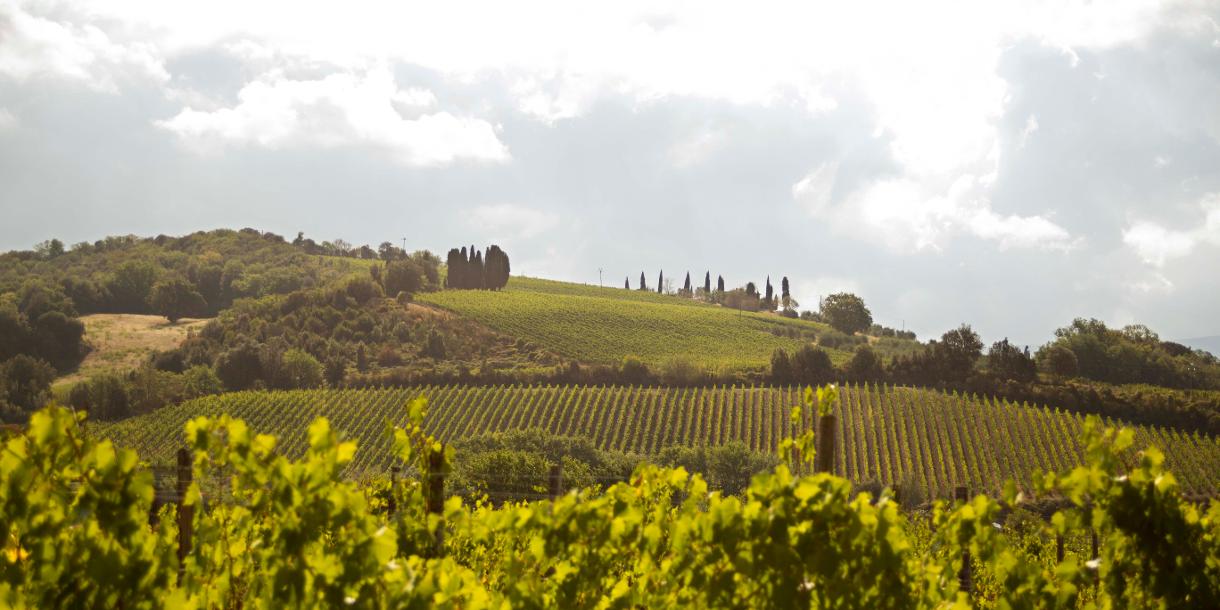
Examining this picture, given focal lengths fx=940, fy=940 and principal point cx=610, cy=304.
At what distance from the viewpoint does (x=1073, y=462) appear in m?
44.7

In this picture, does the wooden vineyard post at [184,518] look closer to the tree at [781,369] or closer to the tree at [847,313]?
the tree at [781,369]

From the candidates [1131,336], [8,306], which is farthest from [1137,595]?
[1131,336]

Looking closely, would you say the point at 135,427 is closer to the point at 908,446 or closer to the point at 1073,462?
the point at 908,446

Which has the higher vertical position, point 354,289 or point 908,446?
point 354,289

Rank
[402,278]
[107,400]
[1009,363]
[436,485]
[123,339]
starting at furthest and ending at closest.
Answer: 1. [402,278]
2. [123,339]
3. [1009,363]
4. [107,400]
5. [436,485]

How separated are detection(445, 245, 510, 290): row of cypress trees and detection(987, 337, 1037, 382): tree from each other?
6428cm

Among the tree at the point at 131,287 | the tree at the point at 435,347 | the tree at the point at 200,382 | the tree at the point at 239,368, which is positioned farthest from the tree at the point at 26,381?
the tree at the point at 131,287

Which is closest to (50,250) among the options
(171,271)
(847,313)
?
(171,271)

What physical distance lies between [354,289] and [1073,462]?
66865 mm

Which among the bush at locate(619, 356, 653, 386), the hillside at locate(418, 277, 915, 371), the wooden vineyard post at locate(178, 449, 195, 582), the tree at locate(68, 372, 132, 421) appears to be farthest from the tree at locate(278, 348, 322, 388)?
the wooden vineyard post at locate(178, 449, 195, 582)

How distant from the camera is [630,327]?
301ft

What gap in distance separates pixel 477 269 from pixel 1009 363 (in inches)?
2649

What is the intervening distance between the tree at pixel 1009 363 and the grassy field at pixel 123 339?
64733 millimetres

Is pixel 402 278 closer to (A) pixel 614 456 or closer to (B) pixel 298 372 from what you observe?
(B) pixel 298 372
